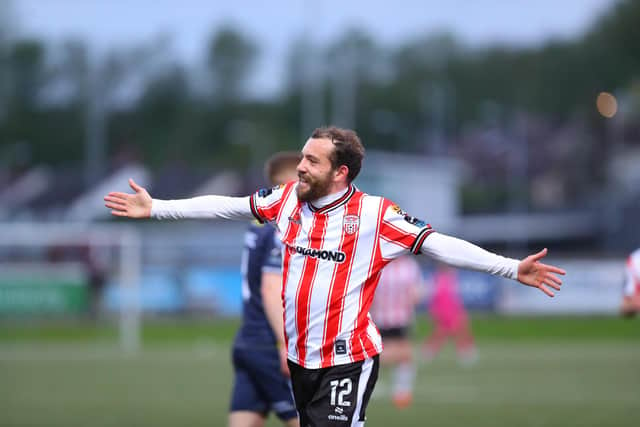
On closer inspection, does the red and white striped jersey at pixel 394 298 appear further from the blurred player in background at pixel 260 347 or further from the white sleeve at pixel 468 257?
the white sleeve at pixel 468 257

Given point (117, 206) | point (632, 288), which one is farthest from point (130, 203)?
point (632, 288)

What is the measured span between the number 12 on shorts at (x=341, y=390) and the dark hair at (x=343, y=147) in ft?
3.80

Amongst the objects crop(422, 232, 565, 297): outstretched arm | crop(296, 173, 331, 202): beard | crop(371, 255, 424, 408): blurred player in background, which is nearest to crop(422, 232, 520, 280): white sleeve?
crop(422, 232, 565, 297): outstretched arm

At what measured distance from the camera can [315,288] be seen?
580 cm

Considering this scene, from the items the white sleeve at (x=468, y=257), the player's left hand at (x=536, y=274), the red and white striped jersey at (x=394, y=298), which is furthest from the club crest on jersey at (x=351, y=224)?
the red and white striped jersey at (x=394, y=298)

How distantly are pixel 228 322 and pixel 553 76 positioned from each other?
54.0 metres

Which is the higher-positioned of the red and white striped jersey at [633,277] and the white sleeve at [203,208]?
the white sleeve at [203,208]

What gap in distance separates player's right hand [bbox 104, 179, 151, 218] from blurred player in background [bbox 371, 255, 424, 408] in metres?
8.85

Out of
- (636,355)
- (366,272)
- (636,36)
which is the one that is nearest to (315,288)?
(366,272)

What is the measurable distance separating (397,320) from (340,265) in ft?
31.7

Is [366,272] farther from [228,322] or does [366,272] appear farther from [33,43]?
[33,43]

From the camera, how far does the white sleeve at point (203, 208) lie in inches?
236

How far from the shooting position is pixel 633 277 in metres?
8.09

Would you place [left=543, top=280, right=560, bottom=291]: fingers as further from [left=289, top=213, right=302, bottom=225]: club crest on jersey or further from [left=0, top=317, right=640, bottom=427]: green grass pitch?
[left=0, top=317, right=640, bottom=427]: green grass pitch
